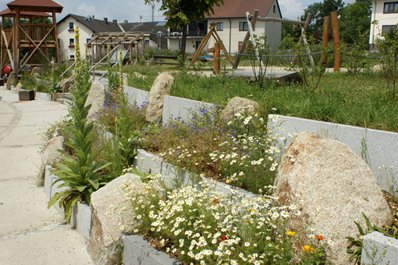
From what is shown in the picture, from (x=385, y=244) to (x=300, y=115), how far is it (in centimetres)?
228

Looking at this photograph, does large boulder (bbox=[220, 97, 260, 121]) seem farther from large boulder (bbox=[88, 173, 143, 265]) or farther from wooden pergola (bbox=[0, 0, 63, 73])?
wooden pergola (bbox=[0, 0, 63, 73])

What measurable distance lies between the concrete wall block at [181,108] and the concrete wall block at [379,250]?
3394 mm

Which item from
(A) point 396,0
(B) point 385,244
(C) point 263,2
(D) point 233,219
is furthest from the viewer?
(C) point 263,2

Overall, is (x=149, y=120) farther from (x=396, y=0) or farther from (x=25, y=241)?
(x=396, y=0)

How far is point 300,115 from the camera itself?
481 centimetres

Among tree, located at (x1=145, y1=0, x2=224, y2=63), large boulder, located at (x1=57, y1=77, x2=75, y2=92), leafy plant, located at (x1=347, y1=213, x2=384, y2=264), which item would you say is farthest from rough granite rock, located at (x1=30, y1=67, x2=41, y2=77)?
leafy plant, located at (x1=347, y1=213, x2=384, y2=264)

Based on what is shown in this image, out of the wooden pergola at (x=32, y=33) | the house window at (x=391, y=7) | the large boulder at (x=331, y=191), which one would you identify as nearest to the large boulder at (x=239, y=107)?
the large boulder at (x=331, y=191)

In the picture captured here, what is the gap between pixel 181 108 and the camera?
664cm

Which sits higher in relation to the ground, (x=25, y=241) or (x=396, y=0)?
(x=396, y=0)

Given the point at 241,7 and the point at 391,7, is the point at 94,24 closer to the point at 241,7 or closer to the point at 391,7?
the point at 241,7

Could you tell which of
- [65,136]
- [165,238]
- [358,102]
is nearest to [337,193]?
[165,238]

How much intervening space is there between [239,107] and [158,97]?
2284 millimetres

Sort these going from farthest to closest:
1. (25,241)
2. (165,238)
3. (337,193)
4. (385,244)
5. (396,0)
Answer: (396,0) < (25,241) < (165,238) < (337,193) < (385,244)

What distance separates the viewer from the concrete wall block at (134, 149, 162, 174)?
17.6 ft
